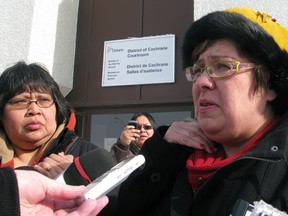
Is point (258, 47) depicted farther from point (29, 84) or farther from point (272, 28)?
point (29, 84)

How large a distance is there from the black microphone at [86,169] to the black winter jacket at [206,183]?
16 cm

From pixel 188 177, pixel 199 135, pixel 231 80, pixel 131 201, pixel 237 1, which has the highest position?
pixel 237 1

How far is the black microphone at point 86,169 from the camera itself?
1.43 meters

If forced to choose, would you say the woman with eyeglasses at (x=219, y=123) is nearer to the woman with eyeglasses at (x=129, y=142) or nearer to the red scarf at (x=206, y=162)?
the red scarf at (x=206, y=162)

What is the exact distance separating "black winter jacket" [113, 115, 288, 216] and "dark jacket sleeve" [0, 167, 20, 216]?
2.00ft

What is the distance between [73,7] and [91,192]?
459 cm

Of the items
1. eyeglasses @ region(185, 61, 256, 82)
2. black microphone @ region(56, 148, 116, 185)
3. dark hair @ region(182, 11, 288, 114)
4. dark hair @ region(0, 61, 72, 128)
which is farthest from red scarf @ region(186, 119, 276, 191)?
dark hair @ region(0, 61, 72, 128)

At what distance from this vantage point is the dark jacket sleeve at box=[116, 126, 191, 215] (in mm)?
1556

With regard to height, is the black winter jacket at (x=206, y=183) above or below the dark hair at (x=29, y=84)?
below

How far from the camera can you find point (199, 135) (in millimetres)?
1596

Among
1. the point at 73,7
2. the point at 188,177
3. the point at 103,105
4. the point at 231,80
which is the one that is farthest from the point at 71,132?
the point at 73,7

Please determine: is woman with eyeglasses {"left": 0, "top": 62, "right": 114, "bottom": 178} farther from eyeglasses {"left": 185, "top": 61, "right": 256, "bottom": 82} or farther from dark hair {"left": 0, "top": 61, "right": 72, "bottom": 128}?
eyeglasses {"left": 185, "top": 61, "right": 256, "bottom": 82}

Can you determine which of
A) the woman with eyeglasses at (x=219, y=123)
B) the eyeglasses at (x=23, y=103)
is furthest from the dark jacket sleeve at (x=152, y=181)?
the eyeglasses at (x=23, y=103)

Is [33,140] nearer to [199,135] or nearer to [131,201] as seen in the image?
[131,201]
